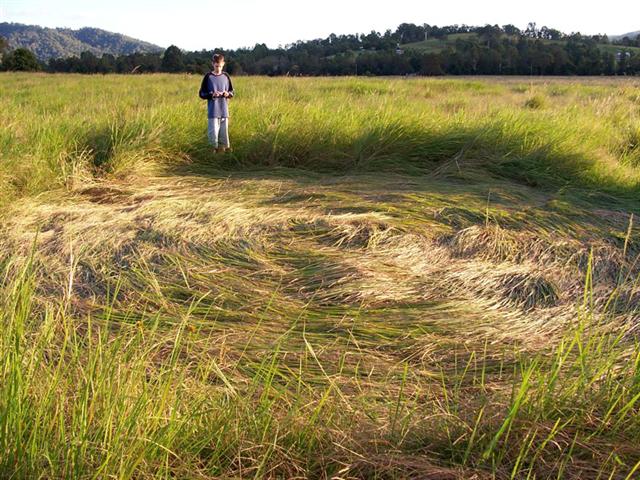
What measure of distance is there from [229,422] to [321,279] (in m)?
1.65

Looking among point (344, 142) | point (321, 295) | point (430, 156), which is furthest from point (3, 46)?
point (321, 295)

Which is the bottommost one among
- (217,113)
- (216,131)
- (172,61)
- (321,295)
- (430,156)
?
(321,295)

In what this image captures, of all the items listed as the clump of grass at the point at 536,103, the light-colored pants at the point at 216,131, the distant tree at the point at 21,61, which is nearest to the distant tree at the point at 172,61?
the distant tree at the point at 21,61

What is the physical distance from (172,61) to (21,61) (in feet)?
36.6

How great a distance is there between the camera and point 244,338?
2551mm

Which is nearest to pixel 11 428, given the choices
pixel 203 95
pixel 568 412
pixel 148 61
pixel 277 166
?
pixel 568 412

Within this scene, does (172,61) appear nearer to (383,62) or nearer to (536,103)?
(383,62)

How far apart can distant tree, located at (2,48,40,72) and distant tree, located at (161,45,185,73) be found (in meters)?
8.13

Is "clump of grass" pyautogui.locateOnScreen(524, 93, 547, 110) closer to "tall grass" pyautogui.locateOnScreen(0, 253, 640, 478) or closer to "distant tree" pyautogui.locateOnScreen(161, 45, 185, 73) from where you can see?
"tall grass" pyautogui.locateOnScreen(0, 253, 640, 478)

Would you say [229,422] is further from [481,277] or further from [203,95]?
[203,95]

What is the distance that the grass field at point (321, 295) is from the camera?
145cm

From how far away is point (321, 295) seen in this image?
2.93 m

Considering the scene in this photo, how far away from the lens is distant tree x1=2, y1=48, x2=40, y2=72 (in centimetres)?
3209

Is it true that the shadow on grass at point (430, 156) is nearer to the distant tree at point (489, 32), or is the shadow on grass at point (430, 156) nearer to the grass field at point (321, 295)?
the grass field at point (321, 295)
